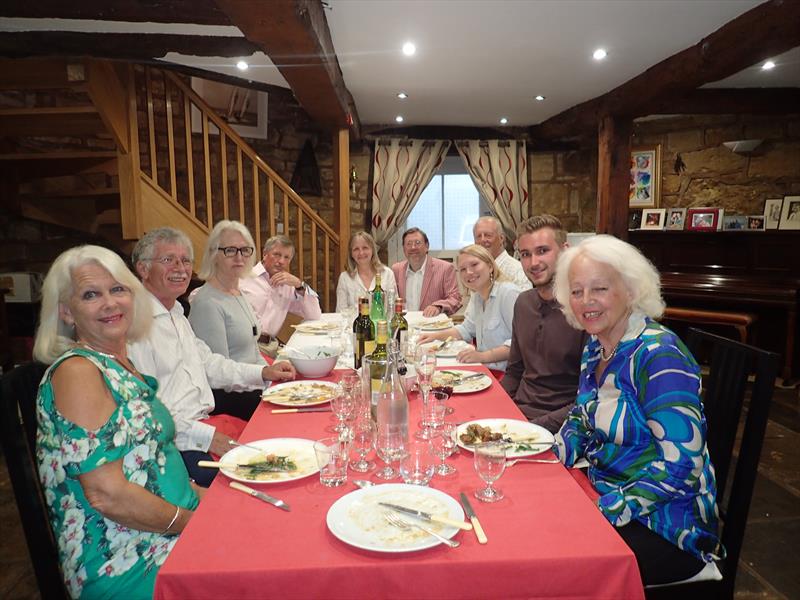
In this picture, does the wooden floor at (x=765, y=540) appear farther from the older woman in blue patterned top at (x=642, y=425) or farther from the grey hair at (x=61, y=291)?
the grey hair at (x=61, y=291)

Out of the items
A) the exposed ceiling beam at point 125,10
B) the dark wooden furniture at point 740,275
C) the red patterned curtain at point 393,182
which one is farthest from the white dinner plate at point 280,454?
the red patterned curtain at point 393,182

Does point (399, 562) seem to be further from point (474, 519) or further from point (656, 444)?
point (656, 444)

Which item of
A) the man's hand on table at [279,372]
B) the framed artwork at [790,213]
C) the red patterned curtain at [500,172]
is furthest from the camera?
the red patterned curtain at [500,172]

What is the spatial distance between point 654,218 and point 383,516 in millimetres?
6021

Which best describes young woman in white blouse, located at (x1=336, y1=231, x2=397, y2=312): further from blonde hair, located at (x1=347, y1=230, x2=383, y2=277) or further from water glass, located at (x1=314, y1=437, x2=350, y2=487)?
water glass, located at (x1=314, y1=437, x2=350, y2=487)

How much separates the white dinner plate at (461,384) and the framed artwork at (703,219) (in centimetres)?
484

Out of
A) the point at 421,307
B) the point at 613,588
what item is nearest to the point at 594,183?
the point at 421,307

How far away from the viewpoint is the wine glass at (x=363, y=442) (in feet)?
4.17

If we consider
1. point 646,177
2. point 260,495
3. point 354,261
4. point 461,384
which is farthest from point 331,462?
point 646,177

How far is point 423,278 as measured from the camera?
4.53m

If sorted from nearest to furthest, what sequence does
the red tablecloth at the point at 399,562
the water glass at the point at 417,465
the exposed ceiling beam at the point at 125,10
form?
the red tablecloth at the point at 399,562 → the water glass at the point at 417,465 → the exposed ceiling beam at the point at 125,10

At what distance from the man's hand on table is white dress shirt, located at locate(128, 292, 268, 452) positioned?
22 centimetres

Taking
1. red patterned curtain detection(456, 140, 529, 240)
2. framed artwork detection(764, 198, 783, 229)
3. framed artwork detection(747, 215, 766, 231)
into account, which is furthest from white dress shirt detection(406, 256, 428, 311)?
framed artwork detection(764, 198, 783, 229)

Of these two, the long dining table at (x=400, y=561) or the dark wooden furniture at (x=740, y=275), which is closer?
the long dining table at (x=400, y=561)
